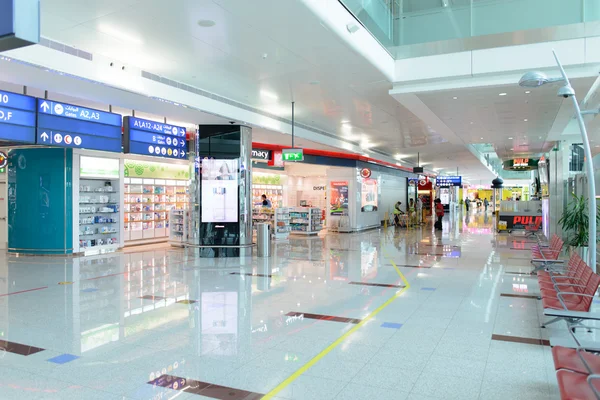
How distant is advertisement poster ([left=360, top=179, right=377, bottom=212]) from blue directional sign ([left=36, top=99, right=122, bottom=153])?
13.6 meters

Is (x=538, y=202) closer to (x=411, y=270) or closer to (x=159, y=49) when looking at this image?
(x=411, y=270)

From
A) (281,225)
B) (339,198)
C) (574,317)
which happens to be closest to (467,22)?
(574,317)

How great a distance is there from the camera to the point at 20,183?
12.1m

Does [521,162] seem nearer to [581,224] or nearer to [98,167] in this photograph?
[581,224]

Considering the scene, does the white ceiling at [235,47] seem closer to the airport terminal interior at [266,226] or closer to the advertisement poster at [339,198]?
the airport terminal interior at [266,226]

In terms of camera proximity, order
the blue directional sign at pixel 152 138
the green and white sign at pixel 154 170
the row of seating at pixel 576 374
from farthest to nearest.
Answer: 1. the green and white sign at pixel 154 170
2. the blue directional sign at pixel 152 138
3. the row of seating at pixel 576 374

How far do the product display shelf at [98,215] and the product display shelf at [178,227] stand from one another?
1640 mm

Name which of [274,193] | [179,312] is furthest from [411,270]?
[274,193]

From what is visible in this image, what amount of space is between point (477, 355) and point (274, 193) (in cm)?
1875

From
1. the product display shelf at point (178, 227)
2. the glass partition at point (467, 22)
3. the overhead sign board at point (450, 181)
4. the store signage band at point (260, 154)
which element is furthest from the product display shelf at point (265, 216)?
the overhead sign board at point (450, 181)

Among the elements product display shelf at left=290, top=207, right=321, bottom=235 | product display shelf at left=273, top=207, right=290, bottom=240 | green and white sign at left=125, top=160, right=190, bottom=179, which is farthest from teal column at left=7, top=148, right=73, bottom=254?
product display shelf at left=290, top=207, right=321, bottom=235

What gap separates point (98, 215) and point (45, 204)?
56.2 inches

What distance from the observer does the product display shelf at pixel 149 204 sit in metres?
15.1

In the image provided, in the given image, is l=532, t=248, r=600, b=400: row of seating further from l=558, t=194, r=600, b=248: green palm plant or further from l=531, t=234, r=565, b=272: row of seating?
l=558, t=194, r=600, b=248: green palm plant
